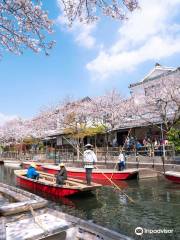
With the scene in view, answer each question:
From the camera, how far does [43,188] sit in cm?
1419

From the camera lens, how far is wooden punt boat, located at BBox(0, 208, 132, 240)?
4.73 metres

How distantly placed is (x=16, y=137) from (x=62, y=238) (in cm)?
4192

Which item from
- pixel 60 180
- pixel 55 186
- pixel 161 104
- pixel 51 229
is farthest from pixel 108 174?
pixel 51 229

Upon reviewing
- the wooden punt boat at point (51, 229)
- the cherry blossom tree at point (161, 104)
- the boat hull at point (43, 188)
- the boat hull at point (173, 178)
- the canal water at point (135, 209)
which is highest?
the cherry blossom tree at point (161, 104)

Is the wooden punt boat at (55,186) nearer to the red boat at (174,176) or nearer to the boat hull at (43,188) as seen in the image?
the boat hull at (43,188)

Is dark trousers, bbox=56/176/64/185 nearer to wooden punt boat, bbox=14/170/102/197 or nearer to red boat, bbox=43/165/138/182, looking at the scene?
wooden punt boat, bbox=14/170/102/197

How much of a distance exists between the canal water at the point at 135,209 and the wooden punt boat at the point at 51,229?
246 centimetres

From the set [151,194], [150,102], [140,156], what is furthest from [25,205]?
[150,102]

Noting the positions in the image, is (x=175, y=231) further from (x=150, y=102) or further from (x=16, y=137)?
(x=16, y=137)

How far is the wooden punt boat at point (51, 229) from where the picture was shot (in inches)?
186

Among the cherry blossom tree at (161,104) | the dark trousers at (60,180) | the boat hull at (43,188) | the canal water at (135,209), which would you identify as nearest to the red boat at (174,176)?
the canal water at (135,209)

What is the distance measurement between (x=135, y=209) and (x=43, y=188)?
5.99 metres

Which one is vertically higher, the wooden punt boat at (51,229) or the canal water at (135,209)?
the wooden punt boat at (51,229)

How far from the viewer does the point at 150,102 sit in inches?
1012
